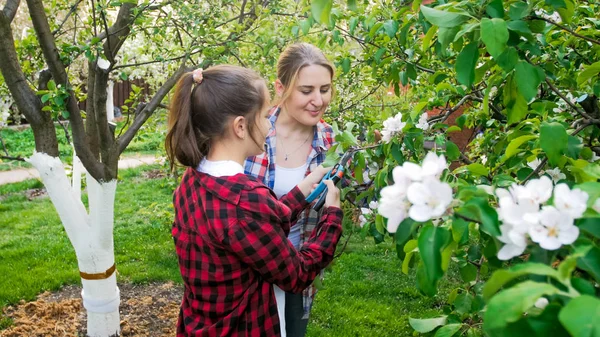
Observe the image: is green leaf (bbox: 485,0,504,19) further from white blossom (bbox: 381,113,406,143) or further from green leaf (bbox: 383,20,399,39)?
green leaf (bbox: 383,20,399,39)

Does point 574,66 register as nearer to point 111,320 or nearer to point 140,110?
point 140,110

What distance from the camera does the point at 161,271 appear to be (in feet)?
15.3

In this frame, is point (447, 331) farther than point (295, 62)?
No

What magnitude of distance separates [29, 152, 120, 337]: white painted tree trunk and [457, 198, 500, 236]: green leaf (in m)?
2.69

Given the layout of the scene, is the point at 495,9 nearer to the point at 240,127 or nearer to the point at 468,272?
the point at 468,272

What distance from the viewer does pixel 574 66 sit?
2.16 m

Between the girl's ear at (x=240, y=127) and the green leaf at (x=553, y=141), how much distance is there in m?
0.91

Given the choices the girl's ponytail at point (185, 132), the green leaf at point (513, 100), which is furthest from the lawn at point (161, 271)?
the green leaf at point (513, 100)

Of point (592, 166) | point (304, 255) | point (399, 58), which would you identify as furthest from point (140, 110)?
point (592, 166)

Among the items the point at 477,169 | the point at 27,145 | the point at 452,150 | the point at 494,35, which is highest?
the point at 494,35

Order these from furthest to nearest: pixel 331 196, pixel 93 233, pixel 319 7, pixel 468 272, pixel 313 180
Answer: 1. pixel 93 233
2. pixel 313 180
3. pixel 331 196
4. pixel 468 272
5. pixel 319 7

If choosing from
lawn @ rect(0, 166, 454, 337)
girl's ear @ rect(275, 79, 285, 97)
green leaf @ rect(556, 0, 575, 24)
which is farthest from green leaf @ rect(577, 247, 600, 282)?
lawn @ rect(0, 166, 454, 337)

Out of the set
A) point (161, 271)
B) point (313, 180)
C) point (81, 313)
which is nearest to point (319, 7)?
point (313, 180)

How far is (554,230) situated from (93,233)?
2880mm
